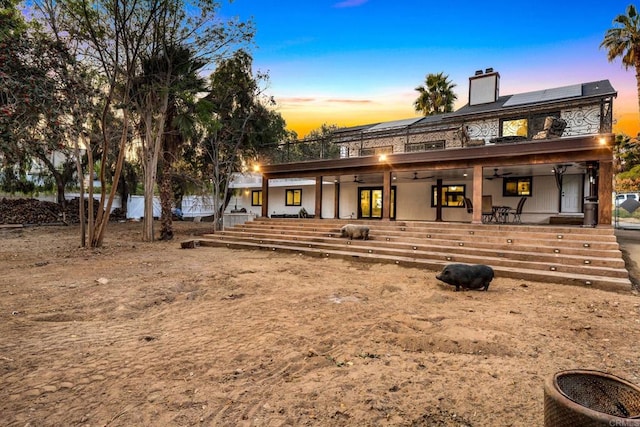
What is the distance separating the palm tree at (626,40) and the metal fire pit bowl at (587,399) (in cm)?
2895

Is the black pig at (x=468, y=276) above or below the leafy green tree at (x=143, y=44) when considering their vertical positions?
below

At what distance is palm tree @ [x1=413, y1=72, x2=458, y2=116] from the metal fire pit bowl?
93.6 ft

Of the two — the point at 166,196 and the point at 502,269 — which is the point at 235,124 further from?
the point at 502,269

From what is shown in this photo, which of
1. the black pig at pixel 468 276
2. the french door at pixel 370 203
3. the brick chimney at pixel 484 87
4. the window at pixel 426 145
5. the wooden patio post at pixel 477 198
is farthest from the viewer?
the french door at pixel 370 203

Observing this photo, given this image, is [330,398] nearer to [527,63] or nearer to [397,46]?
[397,46]

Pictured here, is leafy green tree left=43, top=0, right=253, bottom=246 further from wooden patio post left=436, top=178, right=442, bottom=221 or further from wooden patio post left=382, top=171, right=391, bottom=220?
wooden patio post left=436, top=178, right=442, bottom=221

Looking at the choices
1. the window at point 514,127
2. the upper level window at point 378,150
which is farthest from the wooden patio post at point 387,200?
the window at point 514,127

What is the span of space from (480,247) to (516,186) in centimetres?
658

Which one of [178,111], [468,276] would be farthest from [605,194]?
[178,111]

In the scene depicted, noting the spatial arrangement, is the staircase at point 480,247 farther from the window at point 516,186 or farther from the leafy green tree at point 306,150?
the window at point 516,186

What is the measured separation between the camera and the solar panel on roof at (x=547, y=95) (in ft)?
46.5

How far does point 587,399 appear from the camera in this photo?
1.85 metres

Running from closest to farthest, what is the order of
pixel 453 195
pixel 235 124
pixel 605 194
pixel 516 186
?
1. pixel 605 194
2. pixel 516 186
3. pixel 453 195
4. pixel 235 124

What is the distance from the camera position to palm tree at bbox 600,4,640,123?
20781 millimetres
